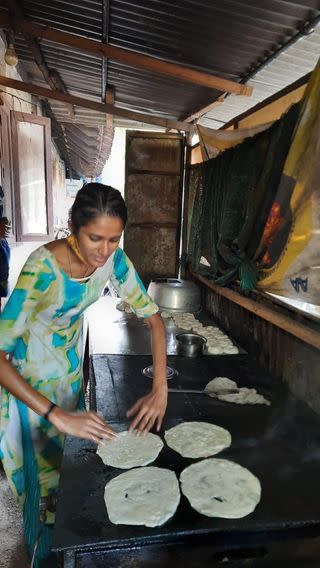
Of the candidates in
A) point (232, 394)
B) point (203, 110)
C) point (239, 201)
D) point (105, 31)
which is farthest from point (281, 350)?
point (203, 110)

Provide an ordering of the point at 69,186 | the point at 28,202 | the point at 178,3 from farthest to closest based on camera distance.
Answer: the point at 69,186, the point at 28,202, the point at 178,3

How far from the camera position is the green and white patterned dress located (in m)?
1.77

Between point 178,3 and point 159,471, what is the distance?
10.6 ft

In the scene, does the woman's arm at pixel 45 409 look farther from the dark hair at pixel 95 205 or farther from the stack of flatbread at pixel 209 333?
the stack of flatbread at pixel 209 333

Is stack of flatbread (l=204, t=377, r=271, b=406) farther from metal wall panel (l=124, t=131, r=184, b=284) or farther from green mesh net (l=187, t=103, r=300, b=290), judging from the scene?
metal wall panel (l=124, t=131, r=184, b=284)

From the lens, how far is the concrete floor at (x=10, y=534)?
7.22ft

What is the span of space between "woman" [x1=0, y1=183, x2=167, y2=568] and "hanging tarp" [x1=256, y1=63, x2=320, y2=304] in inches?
29.2

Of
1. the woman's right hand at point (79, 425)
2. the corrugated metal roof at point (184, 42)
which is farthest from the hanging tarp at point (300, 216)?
the corrugated metal roof at point (184, 42)

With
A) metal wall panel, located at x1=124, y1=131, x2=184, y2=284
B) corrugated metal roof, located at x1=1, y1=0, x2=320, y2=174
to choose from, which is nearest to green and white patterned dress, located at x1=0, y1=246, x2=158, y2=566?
corrugated metal roof, located at x1=1, y1=0, x2=320, y2=174

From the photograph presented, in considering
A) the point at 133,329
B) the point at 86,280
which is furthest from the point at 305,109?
the point at 133,329

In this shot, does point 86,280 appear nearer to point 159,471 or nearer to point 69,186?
point 159,471

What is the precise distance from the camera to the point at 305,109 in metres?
1.76

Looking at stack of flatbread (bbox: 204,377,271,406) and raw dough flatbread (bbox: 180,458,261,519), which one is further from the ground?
stack of flatbread (bbox: 204,377,271,406)

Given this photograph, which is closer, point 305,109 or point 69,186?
point 305,109
